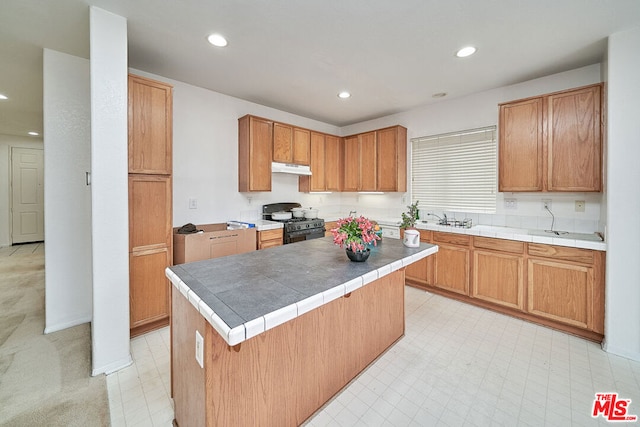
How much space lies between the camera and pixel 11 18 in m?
1.96

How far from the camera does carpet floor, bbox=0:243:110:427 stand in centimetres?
158

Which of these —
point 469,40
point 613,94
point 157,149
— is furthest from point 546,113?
point 157,149

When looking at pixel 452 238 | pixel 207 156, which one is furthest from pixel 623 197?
pixel 207 156

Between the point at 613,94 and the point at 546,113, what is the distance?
518 millimetres

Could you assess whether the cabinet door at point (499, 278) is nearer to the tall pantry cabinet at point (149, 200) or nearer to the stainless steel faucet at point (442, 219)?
the stainless steel faucet at point (442, 219)

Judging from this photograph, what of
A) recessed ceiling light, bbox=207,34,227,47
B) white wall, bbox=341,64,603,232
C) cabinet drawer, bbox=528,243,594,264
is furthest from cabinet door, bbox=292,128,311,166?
cabinet drawer, bbox=528,243,594,264

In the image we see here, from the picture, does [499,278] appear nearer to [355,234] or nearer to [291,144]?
[355,234]

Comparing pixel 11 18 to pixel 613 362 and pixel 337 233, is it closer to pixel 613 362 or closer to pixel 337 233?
pixel 337 233

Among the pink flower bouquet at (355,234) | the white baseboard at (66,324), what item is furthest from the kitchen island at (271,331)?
the white baseboard at (66,324)

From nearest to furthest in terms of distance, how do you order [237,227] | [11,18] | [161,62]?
[11,18], [161,62], [237,227]

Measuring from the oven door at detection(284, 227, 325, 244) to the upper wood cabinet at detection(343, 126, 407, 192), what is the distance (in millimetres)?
1131

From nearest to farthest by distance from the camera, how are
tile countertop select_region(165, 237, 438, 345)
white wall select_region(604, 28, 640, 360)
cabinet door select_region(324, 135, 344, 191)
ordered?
tile countertop select_region(165, 237, 438, 345), white wall select_region(604, 28, 640, 360), cabinet door select_region(324, 135, 344, 191)

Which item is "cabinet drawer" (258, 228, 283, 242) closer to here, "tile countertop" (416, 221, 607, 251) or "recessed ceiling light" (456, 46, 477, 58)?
"tile countertop" (416, 221, 607, 251)

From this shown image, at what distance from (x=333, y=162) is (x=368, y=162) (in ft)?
2.14
